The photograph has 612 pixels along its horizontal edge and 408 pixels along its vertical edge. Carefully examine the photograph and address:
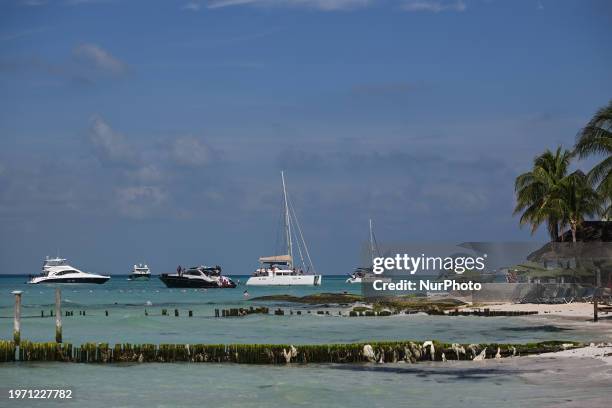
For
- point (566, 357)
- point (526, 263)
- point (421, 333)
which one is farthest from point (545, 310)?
point (566, 357)

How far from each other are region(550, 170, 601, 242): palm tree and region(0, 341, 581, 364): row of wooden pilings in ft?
122

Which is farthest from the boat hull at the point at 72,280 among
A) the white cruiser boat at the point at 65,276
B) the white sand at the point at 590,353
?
the white sand at the point at 590,353

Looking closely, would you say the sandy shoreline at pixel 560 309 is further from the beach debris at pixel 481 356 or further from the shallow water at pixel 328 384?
the shallow water at pixel 328 384

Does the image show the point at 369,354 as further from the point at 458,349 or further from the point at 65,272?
the point at 65,272

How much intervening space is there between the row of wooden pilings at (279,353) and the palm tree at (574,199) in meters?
37.2

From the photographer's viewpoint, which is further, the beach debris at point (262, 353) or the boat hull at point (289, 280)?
the boat hull at point (289, 280)

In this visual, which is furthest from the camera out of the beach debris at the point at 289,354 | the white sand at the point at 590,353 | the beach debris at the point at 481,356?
the beach debris at the point at 481,356

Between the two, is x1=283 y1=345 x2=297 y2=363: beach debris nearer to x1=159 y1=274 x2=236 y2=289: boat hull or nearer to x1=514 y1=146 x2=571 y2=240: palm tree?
x1=514 y1=146 x2=571 y2=240: palm tree

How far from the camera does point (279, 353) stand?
109 feet

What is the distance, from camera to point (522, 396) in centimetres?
2620

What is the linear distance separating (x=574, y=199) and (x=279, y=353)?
4343cm

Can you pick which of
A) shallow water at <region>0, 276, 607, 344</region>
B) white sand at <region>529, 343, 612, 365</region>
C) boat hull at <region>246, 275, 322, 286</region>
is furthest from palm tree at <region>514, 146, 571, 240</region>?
boat hull at <region>246, 275, 322, 286</region>

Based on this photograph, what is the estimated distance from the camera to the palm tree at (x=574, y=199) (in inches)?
2736

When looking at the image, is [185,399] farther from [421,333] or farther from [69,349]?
[421,333]
